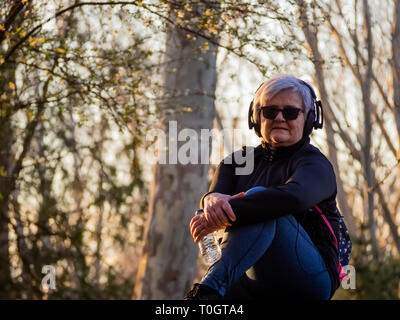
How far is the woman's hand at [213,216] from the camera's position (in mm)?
2623

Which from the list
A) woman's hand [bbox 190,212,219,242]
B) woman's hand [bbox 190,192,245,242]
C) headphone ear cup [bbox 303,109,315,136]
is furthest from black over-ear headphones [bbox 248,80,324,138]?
woman's hand [bbox 190,212,219,242]

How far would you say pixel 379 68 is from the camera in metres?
8.32

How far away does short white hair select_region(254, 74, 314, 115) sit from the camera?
295 centimetres

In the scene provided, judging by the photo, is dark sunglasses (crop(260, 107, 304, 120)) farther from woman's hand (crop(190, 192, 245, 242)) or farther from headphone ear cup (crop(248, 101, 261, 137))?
woman's hand (crop(190, 192, 245, 242))

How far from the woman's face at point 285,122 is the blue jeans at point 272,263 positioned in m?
0.39

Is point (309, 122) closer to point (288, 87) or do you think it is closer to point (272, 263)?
point (288, 87)

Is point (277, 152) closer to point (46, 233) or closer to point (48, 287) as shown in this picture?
point (46, 233)

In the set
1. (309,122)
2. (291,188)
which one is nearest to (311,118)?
(309,122)

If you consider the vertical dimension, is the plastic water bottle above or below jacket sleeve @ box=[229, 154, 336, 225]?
below

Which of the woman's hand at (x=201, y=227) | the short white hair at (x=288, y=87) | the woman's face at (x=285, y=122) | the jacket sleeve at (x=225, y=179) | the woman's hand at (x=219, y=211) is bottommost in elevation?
the woman's hand at (x=201, y=227)

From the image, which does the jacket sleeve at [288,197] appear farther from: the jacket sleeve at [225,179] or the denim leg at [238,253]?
the jacket sleeve at [225,179]

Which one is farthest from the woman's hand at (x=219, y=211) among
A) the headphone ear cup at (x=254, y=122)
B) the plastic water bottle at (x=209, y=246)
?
the headphone ear cup at (x=254, y=122)
